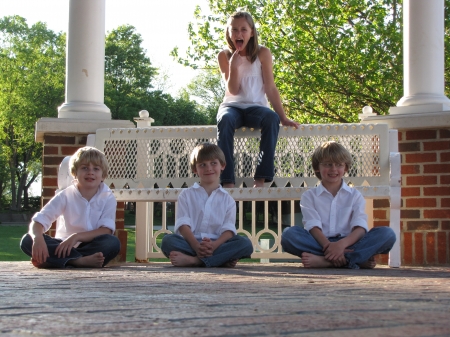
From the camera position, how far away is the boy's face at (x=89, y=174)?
473 cm

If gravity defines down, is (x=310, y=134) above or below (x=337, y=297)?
above

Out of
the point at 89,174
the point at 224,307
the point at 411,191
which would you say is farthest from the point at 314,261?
the point at 224,307

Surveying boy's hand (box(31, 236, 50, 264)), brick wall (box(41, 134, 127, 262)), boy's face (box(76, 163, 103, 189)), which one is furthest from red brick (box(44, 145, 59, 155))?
boy's hand (box(31, 236, 50, 264))

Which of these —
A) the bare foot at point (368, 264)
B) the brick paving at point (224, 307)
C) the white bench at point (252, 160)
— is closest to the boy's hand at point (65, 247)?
the white bench at point (252, 160)

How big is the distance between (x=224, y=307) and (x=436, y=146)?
149 inches

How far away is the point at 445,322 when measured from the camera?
71.8 inches

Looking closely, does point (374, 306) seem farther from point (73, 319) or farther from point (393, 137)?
point (393, 137)

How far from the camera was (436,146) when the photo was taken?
551cm

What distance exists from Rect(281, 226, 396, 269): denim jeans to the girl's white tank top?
42.6 inches

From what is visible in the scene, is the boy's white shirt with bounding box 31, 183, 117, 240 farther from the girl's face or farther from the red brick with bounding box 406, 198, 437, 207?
the red brick with bounding box 406, 198, 437, 207

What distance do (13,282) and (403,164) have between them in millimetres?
3403

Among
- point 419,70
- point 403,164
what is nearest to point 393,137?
point 403,164

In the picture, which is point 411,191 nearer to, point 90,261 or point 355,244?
point 355,244

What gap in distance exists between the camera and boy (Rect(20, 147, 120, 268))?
14.9 ft
